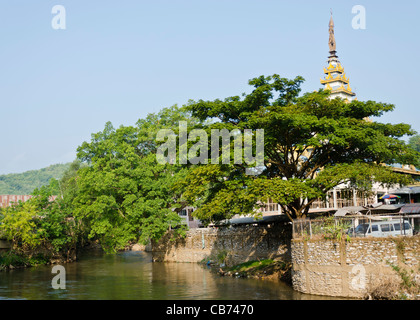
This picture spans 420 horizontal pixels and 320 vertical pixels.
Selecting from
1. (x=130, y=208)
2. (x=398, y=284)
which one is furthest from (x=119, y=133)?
(x=398, y=284)

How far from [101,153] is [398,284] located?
3639 centimetres

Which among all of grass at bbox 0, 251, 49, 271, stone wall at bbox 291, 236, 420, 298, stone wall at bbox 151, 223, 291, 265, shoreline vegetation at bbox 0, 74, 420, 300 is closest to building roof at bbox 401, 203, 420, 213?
shoreline vegetation at bbox 0, 74, 420, 300

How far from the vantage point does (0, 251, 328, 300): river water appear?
27.8 m

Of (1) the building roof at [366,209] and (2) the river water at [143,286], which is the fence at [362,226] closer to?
(2) the river water at [143,286]

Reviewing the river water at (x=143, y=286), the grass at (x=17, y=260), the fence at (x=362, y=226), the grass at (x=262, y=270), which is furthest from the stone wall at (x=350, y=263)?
the grass at (x=17, y=260)

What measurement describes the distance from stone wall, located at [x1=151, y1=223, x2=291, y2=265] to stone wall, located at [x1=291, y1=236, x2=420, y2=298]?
32.3 ft

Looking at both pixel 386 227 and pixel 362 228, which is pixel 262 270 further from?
pixel 386 227

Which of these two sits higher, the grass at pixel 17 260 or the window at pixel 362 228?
the window at pixel 362 228

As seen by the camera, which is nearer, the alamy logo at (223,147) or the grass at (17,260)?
the alamy logo at (223,147)

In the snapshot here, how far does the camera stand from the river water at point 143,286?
27797mm

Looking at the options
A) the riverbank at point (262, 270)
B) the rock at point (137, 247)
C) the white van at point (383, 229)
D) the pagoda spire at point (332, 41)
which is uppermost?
the pagoda spire at point (332, 41)

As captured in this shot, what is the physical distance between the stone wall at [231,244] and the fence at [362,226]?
10.3 meters

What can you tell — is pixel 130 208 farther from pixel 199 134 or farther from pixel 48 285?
pixel 199 134

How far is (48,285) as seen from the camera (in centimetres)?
3472
